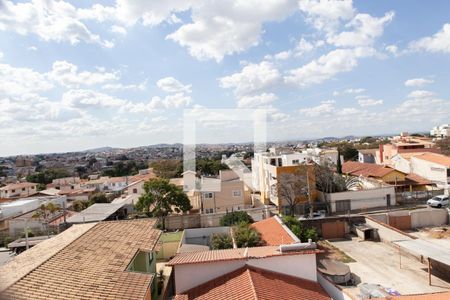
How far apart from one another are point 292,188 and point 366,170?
37.7 ft

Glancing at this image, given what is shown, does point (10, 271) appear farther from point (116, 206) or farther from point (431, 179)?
point (431, 179)

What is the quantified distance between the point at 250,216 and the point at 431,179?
1989 cm

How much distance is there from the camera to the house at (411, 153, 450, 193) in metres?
29.7

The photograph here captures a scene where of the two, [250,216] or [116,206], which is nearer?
[250,216]

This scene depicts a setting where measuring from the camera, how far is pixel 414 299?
877 centimetres

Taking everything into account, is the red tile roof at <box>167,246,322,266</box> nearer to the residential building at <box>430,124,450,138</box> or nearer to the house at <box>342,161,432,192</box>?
the house at <box>342,161,432,192</box>

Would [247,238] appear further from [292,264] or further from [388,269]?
[388,269]

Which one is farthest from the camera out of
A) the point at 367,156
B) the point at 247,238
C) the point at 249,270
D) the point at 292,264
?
the point at 367,156

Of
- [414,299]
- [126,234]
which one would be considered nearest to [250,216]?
[126,234]

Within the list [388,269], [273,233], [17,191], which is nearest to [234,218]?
[273,233]

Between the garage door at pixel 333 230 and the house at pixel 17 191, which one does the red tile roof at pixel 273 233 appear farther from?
the house at pixel 17 191

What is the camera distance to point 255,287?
8562mm

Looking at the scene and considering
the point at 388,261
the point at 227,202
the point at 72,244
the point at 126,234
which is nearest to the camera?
the point at 72,244

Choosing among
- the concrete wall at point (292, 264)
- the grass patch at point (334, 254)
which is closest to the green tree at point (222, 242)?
the grass patch at point (334, 254)
